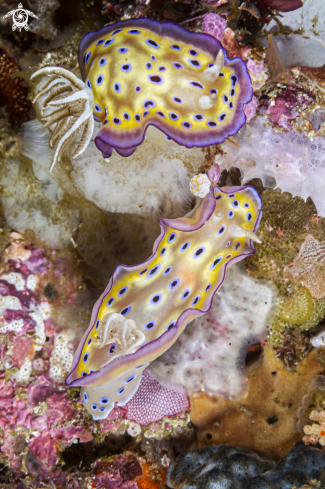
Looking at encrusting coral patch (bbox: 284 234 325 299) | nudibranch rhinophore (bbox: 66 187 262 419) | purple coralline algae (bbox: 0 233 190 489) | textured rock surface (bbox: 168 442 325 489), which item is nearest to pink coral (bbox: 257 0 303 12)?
nudibranch rhinophore (bbox: 66 187 262 419)

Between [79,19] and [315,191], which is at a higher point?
[79,19]

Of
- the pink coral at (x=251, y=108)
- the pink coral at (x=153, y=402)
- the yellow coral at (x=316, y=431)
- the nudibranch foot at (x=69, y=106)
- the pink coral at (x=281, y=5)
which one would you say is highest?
the pink coral at (x=281, y=5)

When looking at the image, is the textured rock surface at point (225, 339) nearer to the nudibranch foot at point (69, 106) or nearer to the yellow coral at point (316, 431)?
the yellow coral at point (316, 431)

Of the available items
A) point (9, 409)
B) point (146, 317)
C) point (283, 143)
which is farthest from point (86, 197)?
point (9, 409)

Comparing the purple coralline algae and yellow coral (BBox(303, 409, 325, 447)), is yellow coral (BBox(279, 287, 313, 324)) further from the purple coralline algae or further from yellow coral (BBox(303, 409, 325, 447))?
the purple coralline algae

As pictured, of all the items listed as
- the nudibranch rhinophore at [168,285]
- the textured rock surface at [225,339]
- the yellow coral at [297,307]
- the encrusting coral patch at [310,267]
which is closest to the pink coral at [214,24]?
the nudibranch rhinophore at [168,285]

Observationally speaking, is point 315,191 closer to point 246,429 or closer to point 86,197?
point 86,197
